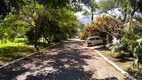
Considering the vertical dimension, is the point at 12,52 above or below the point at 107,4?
below

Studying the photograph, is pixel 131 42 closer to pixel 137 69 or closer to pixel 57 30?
pixel 137 69

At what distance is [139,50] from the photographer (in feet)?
37.3

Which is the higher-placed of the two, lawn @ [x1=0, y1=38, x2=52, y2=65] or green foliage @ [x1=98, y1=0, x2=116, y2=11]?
green foliage @ [x1=98, y1=0, x2=116, y2=11]

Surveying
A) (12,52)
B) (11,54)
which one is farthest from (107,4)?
(11,54)

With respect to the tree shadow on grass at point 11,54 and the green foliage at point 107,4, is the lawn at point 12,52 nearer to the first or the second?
the tree shadow on grass at point 11,54

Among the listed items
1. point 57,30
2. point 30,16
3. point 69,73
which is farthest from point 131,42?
point 57,30

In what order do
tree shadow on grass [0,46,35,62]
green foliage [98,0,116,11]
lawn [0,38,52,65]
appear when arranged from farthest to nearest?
green foliage [98,0,116,11], tree shadow on grass [0,46,35,62], lawn [0,38,52,65]

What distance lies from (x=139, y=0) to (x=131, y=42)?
10140 mm

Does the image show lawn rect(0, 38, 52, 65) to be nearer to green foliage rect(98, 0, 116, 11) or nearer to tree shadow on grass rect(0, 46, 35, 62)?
tree shadow on grass rect(0, 46, 35, 62)

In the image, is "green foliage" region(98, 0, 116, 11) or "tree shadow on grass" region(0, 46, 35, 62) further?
"green foliage" region(98, 0, 116, 11)

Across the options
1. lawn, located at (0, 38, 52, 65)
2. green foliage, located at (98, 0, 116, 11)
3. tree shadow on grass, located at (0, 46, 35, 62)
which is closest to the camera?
lawn, located at (0, 38, 52, 65)

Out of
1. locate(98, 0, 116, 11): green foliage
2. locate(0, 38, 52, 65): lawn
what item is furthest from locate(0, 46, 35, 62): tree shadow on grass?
locate(98, 0, 116, 11): green foliage

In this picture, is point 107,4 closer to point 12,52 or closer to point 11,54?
point 12,52

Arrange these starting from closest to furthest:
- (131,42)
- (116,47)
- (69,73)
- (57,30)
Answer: (69,73) → (131,42) → (116,47) → (57,30)
